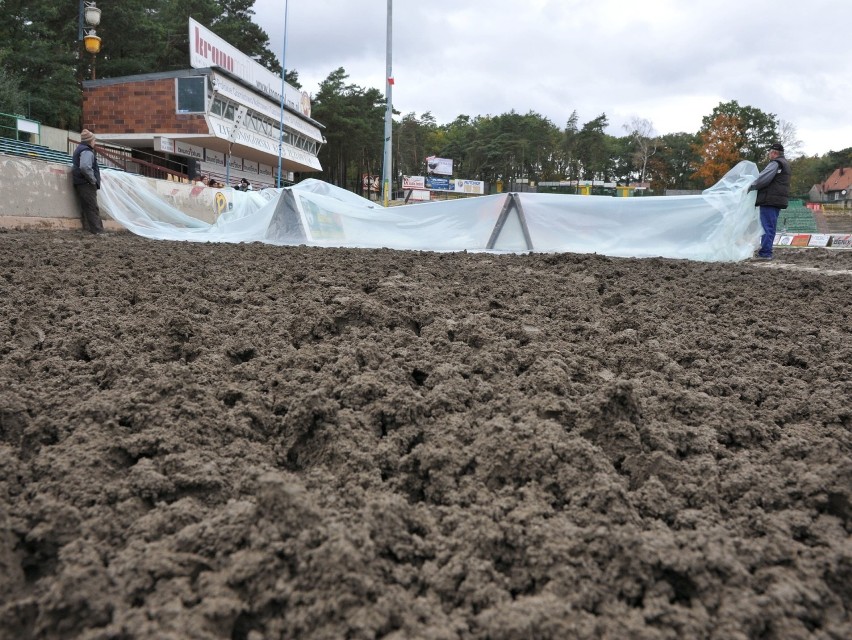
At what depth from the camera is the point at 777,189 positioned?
24.6ft

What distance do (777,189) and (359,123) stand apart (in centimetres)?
4815

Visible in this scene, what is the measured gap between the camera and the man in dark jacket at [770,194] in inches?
294

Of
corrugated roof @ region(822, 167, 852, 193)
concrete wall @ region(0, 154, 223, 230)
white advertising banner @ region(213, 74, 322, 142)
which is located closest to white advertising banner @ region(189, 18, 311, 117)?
white advertising banner @ region(213, 74, 322, 142)

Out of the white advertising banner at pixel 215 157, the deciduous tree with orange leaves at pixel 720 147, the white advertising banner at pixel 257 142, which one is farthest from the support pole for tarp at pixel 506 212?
the deciduous tree with orange leaves at pixel 720 147

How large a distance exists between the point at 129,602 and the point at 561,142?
76602mm

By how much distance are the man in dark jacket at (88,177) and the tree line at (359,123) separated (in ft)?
→ 63.2

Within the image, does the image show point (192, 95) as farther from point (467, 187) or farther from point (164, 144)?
point (467, 187)

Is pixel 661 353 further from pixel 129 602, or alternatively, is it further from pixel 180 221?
pixel 180 221

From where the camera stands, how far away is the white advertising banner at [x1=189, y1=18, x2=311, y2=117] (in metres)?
29.9

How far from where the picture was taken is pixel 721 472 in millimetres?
1743

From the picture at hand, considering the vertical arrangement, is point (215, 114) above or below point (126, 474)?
above

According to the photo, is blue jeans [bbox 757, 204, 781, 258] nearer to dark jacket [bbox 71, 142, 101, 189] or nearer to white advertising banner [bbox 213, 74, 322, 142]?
dark jacket [bbox 71, 142, 101, 189]

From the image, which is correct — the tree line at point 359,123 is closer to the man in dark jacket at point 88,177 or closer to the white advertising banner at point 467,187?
the white advertising banner at point 467,187

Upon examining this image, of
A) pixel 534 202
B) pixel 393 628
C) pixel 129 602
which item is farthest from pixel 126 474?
pixel 534 202
